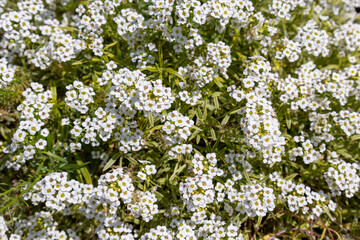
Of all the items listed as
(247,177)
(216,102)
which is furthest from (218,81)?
(247,177)

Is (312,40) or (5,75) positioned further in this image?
(312,40)

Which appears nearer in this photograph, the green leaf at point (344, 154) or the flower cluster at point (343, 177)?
the flower cluster at point (343, 177)

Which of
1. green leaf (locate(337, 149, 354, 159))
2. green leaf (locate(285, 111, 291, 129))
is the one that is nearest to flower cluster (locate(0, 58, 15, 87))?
green leaf (locate(285, 111, 291, 129))

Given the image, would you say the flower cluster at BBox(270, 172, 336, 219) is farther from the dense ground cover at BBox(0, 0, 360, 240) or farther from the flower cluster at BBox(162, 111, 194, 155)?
the flower cluster at BBox(162, 111, 194, 155)

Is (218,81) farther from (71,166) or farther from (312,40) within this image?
(71,166)

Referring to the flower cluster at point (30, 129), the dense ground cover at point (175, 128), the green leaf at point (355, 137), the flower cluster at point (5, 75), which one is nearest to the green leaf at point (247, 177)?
the dense ground cover at point (175, 128)

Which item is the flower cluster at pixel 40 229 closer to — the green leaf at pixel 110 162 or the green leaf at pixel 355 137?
the green leaf at pixel 110 162

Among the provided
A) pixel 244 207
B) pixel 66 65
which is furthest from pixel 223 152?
pixel 66 65

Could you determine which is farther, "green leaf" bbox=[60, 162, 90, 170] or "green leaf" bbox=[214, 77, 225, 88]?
"green leaf" bbox=[214, 77, 225, 88]

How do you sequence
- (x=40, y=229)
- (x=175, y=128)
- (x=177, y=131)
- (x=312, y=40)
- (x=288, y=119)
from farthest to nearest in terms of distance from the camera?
(x=312, y=40) → (x=288, y=119) → (x=40, y=229) → (x=175, y=128) → (x=177, y=131)
